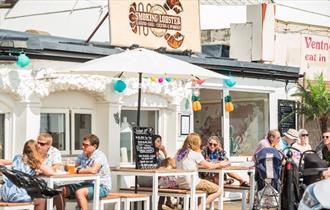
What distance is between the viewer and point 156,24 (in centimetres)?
1594

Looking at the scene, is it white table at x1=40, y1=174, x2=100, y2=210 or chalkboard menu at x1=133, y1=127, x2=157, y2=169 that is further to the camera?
chalkboard menu at x1=133, y1=127, x2=157, y2=169

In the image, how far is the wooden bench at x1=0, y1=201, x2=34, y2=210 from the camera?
34.6 ft

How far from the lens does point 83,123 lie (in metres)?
14.6

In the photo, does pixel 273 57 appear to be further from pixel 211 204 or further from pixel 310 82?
pixel 211 204

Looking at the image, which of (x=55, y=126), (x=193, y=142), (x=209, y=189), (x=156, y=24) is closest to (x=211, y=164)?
(x=209, y=189)

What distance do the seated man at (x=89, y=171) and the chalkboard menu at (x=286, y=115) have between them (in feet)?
24.0

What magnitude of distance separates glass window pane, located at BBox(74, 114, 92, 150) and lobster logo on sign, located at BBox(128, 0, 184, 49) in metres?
1.96

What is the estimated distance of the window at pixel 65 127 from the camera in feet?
45.5

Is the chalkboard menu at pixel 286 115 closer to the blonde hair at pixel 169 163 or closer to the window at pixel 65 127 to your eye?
the blonde hair at pixel 169 163

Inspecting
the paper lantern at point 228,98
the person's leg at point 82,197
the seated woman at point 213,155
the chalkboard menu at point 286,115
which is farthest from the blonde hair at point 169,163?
the chalkboard menu at point 286,115

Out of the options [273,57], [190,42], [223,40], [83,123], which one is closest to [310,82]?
[273,57]

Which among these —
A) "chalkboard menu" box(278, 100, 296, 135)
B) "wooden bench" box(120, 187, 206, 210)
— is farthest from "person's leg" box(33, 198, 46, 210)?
"chalkboard menu" box(278, 100, 296, 135)

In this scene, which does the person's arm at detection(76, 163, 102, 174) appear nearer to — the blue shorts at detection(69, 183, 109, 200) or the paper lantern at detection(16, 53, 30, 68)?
the blue shorts at detection(69, 183, 109, 200)

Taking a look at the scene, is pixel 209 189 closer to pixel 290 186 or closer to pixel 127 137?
pixel 290 186
